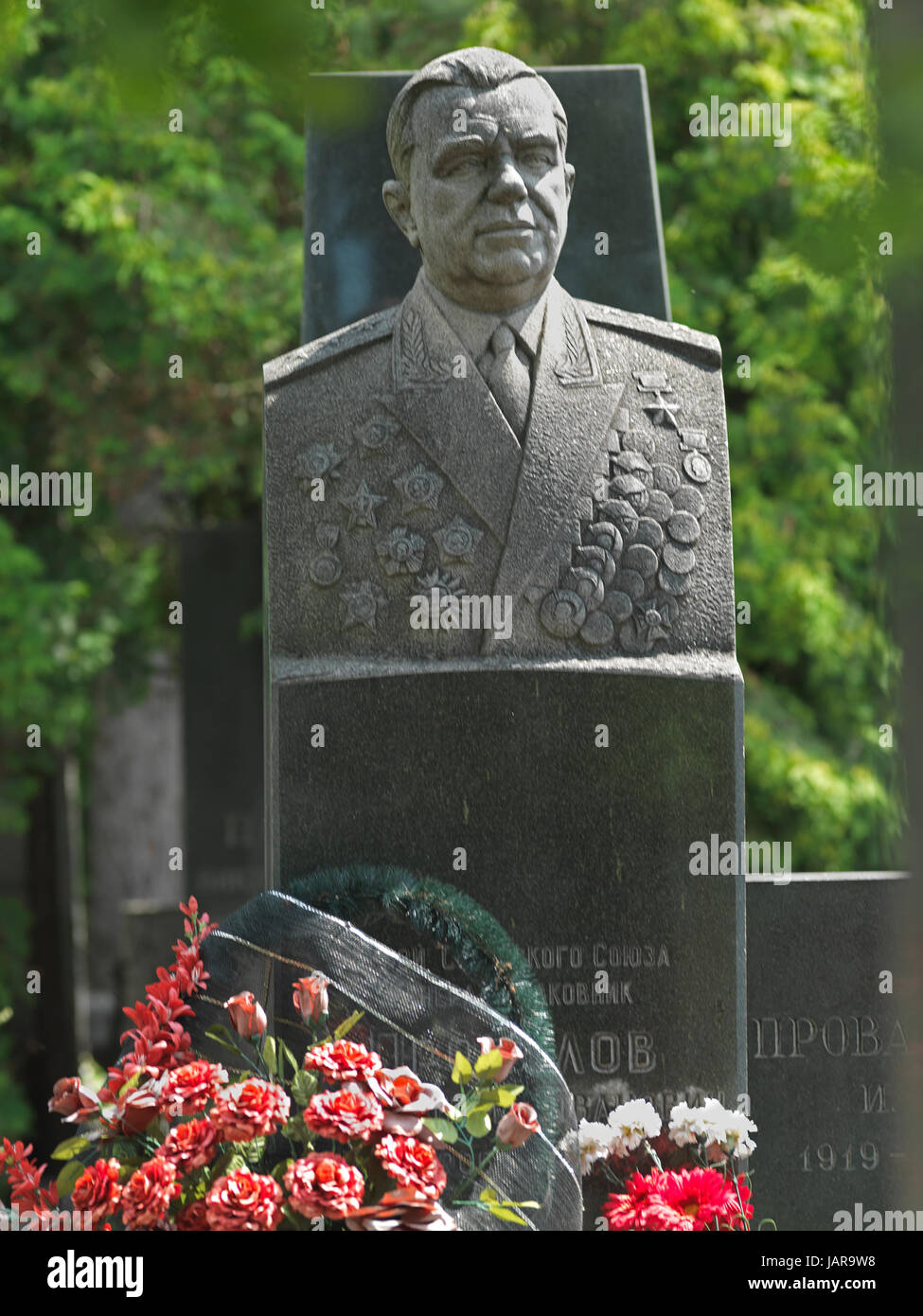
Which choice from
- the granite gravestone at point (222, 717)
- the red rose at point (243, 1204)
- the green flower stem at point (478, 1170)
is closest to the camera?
the red rose at point (243, 1204)

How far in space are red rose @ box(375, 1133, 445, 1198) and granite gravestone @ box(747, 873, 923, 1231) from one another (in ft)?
7.43

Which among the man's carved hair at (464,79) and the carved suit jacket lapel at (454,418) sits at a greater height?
the man's carved hair at (464,79)

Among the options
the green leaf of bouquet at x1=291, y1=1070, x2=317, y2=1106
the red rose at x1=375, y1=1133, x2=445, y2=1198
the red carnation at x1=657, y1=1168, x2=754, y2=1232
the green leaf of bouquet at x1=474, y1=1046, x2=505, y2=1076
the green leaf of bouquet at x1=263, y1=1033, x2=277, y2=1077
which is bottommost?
the red carnation at x1=657, y1=1168, x2=754, y2=1232

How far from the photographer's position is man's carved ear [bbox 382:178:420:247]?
523 centimetres

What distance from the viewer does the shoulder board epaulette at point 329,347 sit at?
17.0ft

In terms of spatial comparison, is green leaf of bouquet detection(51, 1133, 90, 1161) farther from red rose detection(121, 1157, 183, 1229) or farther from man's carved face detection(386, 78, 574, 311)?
man's carved face detection(386, 78, 574, 311)

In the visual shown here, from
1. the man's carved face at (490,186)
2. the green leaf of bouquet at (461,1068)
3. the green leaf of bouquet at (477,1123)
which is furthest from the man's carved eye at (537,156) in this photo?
the green leaf of bouquet at (477,1123)

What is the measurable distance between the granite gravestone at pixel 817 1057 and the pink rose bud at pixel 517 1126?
6.53 ft

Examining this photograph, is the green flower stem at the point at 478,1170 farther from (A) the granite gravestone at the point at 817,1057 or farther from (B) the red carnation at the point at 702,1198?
(A) the granite gravestone at the point at 817,1057

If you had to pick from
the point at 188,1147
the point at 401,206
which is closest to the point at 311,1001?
the point at 188,1147

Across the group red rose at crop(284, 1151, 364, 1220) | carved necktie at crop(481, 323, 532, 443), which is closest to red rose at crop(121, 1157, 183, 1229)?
red rose at crop(284, 1151, 364, 1220)

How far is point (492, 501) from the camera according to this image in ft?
16.5

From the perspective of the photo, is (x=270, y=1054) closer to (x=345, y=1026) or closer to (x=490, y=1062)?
(x=345, y=1026)
